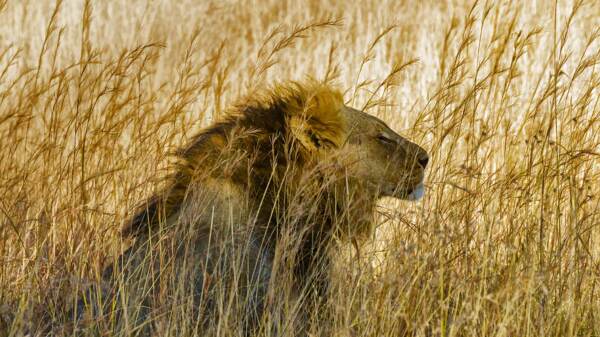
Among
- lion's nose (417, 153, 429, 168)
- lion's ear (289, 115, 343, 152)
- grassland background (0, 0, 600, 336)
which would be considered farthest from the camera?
lion's nose (417, 153, 429, 168)

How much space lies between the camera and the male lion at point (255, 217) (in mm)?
3410

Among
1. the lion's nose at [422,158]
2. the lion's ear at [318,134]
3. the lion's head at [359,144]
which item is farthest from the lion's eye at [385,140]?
the lion's ear at [318,134]

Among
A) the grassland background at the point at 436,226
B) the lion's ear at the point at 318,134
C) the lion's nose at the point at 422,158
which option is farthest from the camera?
the lion's nose at the point at 422,158

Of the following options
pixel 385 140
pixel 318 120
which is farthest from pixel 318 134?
pixel 385 140

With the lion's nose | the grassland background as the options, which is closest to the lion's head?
the lion's nose

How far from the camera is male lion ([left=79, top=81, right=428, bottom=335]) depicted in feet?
11.2

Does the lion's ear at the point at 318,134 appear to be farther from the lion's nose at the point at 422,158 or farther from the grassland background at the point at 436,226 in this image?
the lion's nose at the point at 422,158

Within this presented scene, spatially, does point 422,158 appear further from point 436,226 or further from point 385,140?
point 436,226

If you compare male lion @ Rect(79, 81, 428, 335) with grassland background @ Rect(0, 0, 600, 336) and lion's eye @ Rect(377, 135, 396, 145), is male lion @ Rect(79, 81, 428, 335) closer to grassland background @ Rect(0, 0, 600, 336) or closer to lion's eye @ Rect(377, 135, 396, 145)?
lion's eye @ Rect(377, 135, 396, 145)

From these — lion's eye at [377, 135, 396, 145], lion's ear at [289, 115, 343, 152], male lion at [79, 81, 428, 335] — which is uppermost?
lion's eye at [377, 135, 396, 145]

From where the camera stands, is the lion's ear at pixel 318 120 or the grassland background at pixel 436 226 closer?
the grassland background at pixel 436 226

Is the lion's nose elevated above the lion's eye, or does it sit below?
below

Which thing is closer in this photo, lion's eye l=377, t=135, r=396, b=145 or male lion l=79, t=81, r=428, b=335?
male lion l=79, t=81, r=428, b=335

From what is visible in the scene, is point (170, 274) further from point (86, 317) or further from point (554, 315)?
point (554, 315)
